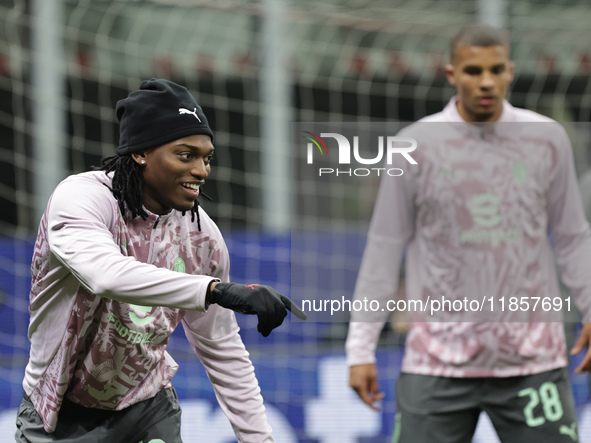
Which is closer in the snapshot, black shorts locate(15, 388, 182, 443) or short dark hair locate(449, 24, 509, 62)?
black shorts locate(15, 388, 182, 443)

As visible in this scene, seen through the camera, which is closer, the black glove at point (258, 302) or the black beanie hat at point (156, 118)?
the black glove at point (258, 302)

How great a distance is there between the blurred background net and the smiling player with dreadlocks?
277 cm

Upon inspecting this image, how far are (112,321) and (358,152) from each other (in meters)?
3.59

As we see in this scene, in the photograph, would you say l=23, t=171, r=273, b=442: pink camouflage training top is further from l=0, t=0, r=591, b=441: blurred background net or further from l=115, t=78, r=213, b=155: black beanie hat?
l=0, t=0, r=591, b=441: blurred background net

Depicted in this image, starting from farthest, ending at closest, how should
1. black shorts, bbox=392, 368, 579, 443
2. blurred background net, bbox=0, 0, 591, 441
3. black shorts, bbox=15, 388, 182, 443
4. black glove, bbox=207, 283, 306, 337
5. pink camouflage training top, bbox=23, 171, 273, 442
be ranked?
blurred background net, bbox=0, 0, 591, 441 < black shorts, bbox=392, 368, 579, 443 < black shorts, bbox=15, 388, 182, 443 < pink camouflage training top, bbox=23, 171, 273, 442 < black glove, bbox=207, 283, 306, 337

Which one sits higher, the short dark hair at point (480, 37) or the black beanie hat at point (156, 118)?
the short dark hair at point (480, 37)

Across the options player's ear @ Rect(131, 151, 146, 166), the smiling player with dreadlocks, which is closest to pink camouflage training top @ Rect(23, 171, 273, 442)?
the smiling player with dreadlocks

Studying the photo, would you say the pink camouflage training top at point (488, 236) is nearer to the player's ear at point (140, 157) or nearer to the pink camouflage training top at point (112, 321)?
the pink camouflage training top at point (112, 321)

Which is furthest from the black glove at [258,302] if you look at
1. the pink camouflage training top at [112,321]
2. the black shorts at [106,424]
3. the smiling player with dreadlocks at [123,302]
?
the black shorts at [106,424]

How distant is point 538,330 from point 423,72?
3.68 m

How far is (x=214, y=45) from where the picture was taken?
7039 millimetres

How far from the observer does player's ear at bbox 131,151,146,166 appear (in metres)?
2.89

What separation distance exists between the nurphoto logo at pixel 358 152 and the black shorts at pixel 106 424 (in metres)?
1.39

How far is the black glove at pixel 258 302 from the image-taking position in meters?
2.32
